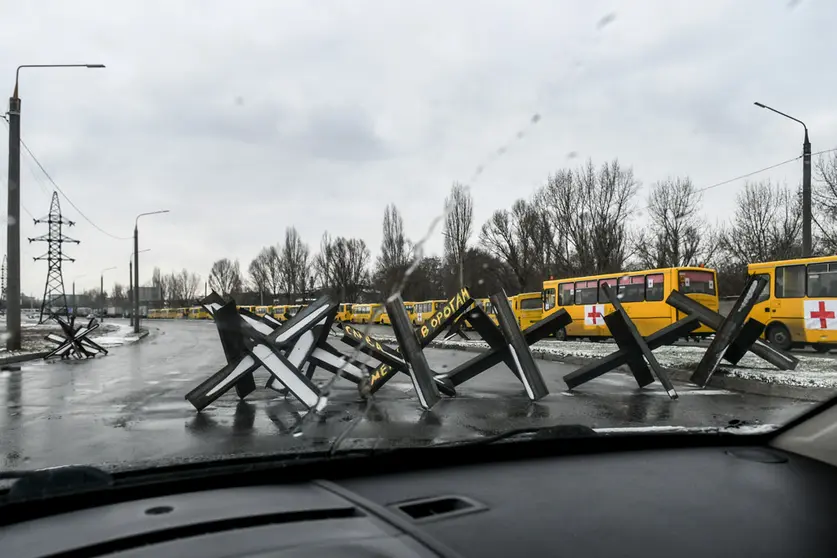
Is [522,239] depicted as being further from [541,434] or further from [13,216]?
[13,216]

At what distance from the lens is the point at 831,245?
29.5 meters

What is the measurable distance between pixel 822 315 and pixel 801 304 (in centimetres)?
75

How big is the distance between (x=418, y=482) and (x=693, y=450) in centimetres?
136

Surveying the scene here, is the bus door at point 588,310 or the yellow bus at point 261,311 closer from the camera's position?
the yellow bus at point 261,311

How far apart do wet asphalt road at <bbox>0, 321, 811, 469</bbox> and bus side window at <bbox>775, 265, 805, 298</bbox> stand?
379 inches

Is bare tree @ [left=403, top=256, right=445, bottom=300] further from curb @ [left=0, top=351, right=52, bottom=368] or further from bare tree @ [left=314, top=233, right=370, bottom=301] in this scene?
curb @ [left=0, top=351, right=52, bottom=368]

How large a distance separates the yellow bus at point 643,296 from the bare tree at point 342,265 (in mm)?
19682

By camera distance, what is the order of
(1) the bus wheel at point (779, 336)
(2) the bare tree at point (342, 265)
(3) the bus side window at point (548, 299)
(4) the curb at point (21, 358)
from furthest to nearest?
(3) the bus side window at point (548, 299)
(1) the bus wheel at point (779, 336)
(4) the curb at point (21, 358)
(2) the bare tree at point (342, 265)

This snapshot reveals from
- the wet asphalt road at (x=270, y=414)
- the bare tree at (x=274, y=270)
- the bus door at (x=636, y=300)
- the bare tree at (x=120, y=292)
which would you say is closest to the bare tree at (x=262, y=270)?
the bare tree at (x=274, y=270)

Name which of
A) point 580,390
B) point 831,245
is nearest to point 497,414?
point 580,390

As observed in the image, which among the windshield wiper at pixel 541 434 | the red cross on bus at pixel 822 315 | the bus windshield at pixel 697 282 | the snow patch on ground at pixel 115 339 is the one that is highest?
the bus windshield at pixel 697 282

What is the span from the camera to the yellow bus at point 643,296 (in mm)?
24625

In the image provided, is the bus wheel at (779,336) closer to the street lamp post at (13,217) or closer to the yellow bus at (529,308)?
the yellow bus at (529,308)

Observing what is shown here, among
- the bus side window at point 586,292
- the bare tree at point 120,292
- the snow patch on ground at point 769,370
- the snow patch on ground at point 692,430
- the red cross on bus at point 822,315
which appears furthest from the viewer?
the bare tree at point 120,292
